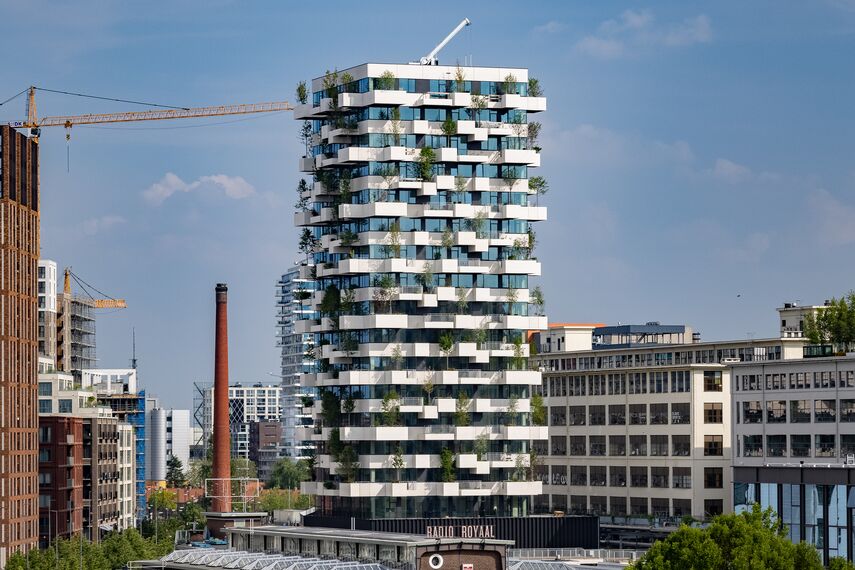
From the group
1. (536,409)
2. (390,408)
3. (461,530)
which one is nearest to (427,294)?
(390,408)

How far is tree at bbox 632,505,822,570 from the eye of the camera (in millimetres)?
130500

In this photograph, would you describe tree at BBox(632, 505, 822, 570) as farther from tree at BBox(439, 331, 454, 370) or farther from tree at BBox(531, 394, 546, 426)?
tree at BBox(531, 394, 546, 426)

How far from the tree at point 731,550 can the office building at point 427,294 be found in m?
59.2

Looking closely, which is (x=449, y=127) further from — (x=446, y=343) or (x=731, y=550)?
(x=731, y=550)

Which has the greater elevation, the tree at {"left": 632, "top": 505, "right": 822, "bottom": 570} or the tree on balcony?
the tree on balcony

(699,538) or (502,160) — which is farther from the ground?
(502,160)

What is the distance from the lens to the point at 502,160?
195500 millimetres

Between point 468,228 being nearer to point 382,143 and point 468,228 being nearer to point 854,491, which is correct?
point 382,143

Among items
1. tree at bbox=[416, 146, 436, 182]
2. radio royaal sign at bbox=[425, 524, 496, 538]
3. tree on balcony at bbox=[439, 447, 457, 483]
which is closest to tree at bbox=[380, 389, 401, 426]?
tree on balcony at bbox=[439, 447, 457, 483]

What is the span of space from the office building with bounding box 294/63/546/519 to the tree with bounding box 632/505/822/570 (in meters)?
59.2

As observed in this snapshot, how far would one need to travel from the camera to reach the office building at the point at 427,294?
191250 millimetres

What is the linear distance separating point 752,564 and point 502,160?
75.4 m

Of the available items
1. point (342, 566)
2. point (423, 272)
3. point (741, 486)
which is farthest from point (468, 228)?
point (342, 566)

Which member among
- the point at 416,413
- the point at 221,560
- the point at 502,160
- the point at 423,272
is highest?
the point at 502,160
